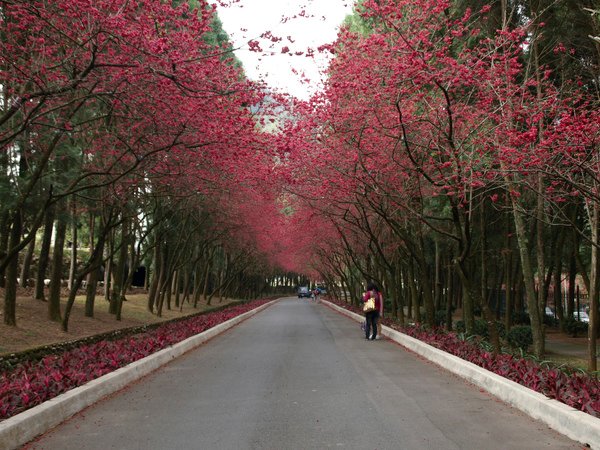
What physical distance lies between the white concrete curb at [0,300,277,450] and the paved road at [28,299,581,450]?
0.15 metres

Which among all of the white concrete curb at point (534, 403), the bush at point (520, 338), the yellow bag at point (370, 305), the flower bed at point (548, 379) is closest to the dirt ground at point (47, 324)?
the yellow bag at point (370, 305)

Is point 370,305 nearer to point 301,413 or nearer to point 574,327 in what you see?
point 301,413

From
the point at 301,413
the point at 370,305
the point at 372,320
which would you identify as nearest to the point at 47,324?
the point at 370,305

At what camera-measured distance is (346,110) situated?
1492 cm

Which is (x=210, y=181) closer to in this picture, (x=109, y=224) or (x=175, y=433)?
(x=109, y=224)

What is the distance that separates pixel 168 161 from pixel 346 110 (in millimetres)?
5014

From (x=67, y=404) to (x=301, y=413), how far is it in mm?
2870

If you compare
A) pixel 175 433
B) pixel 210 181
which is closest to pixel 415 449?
pixel 175 433

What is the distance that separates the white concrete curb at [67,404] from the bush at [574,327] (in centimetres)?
2053

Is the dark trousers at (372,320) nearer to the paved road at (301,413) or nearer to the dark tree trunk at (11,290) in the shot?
the paved road at (301,413)

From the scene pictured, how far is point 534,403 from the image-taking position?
23.0 ft

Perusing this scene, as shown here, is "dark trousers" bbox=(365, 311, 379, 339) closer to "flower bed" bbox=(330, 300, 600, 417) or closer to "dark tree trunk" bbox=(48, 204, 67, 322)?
"flower bed" bbox=(330, 300, 600, 417)

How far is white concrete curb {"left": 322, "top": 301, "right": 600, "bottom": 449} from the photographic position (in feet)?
19.0

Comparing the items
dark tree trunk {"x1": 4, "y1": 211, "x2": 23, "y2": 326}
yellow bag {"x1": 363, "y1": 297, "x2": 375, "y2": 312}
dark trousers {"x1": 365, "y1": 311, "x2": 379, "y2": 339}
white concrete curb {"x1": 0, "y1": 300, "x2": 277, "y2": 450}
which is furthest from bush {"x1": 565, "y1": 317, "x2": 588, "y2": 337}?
dark tree trunk {"x1": 4, "y1": 211, "x2": 23, "y2": 326}
